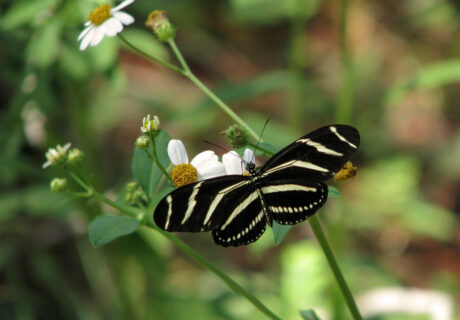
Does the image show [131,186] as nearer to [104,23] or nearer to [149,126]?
[149,126]

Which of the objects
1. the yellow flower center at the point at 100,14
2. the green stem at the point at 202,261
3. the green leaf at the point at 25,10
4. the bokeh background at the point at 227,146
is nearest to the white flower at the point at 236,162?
the green stem at the point at 202,261

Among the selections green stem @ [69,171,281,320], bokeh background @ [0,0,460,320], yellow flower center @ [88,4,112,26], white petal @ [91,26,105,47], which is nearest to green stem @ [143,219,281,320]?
green stem @ [69,171,281,320]

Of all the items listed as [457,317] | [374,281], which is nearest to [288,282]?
[374,281]

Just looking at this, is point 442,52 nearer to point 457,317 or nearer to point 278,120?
point 278,120

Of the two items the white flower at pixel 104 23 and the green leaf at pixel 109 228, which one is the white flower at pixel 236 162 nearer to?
the green leaf at pixel 109 228

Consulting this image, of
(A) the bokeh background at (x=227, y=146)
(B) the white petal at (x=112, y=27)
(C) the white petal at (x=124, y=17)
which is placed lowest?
(A) the bokeh background at (x=227, y=146)

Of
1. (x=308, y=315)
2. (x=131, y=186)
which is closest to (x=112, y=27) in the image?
(x=131, y=186)
